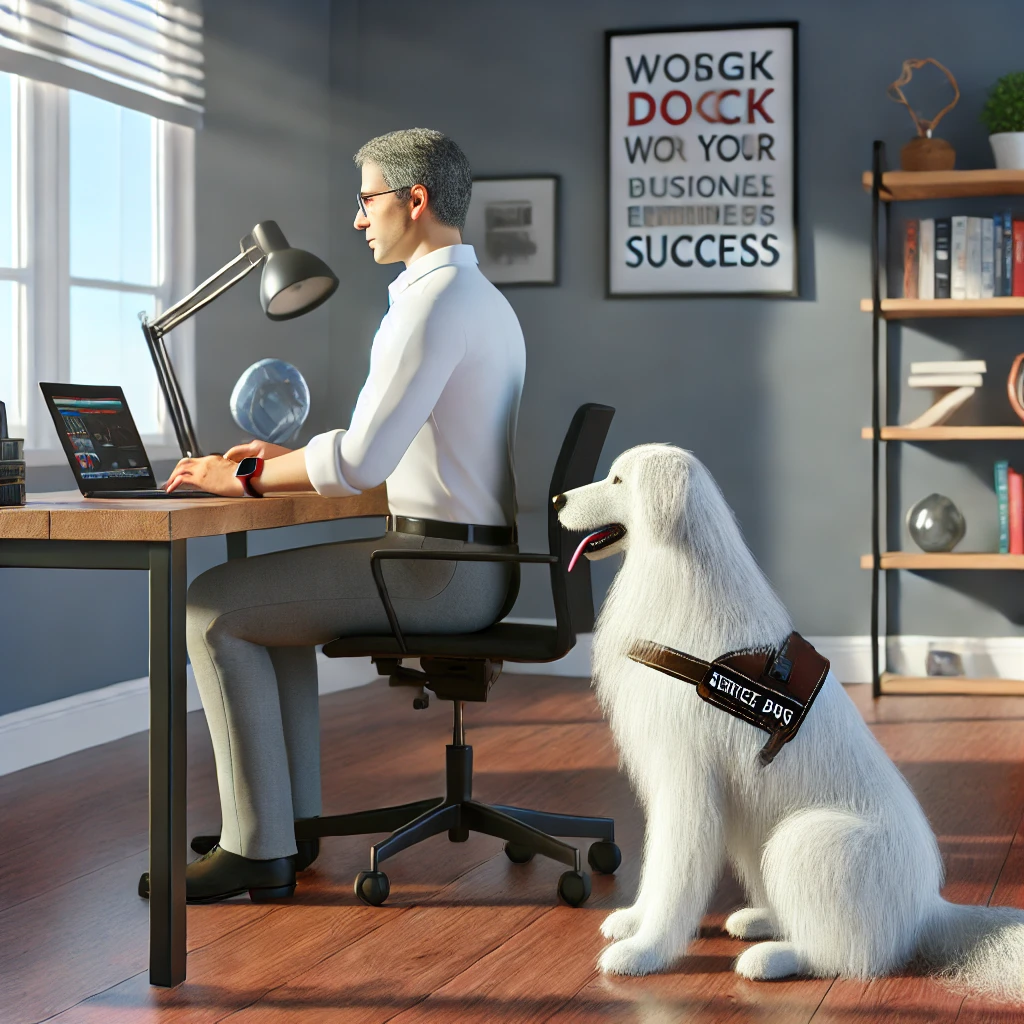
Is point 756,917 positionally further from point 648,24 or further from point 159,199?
point 648,24

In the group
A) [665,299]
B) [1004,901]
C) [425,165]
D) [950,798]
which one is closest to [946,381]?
[665,299]

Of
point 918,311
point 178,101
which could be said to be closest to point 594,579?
point 918,311

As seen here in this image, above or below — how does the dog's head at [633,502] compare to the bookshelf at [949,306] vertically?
below

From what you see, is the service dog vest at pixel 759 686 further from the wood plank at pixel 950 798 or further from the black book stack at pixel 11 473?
the black book stack at pixel 11 473

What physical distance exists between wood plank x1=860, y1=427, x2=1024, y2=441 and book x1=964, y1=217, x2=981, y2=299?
449mm

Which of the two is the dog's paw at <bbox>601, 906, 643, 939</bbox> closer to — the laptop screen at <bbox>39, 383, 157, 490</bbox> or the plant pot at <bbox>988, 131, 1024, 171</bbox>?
the laptop screen at <bbox>39, 383, 157, 490</bbox>

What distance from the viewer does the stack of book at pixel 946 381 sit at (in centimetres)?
439

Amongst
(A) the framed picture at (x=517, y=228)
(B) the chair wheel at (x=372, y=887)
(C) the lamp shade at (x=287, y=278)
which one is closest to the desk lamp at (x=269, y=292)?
(C) the lamp shade at (x=287, y=278)

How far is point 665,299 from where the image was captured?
4.73m

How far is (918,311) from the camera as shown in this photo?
4406 mm

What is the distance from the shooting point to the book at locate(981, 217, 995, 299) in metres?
4.39

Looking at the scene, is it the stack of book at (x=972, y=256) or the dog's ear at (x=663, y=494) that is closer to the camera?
the dog's ear at (x=663, y=494)

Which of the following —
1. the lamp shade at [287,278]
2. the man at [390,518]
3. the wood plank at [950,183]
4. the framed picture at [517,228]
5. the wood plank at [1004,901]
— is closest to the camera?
the wood plank at [1004,901]

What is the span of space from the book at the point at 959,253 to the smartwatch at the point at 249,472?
294 centimetres
